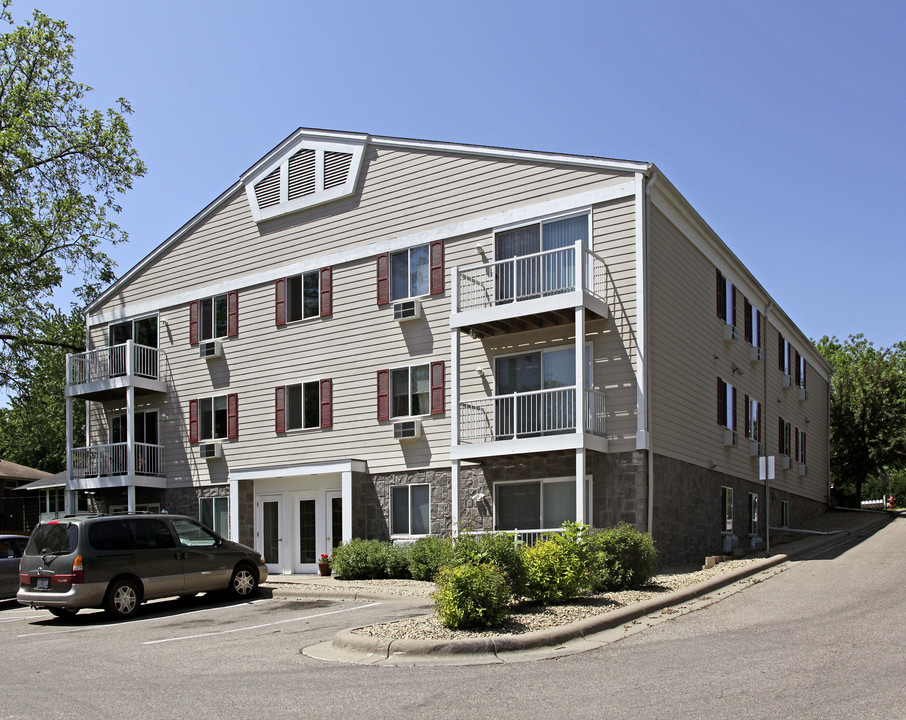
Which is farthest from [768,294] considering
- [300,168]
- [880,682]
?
[880,682]

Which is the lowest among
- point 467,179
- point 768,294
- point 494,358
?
point 494,358

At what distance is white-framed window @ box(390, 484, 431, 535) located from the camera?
20812 mm

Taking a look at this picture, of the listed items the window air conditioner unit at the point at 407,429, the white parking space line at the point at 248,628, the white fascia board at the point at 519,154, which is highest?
the white fascia board at the point at 519,154

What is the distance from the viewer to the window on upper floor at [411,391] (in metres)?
20.8

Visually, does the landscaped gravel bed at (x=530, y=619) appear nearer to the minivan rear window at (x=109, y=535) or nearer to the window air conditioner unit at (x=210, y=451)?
the minivan rear window at (x=109, y=535)

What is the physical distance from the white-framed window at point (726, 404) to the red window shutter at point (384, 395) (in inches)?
Answer: 320

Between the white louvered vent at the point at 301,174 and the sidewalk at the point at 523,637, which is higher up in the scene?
the white louvered vent at the point at 301,174

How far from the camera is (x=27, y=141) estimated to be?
30.6 m

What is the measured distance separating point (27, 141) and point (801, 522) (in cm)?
2952

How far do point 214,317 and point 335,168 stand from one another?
574 cm

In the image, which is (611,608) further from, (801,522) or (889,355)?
(889,355)

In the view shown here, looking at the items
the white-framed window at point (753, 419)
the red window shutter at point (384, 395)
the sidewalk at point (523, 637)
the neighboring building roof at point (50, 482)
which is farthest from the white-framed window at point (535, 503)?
the neighboring building roof at point (50, 482)

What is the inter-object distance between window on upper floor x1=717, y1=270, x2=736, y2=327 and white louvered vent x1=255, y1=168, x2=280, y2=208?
11953 millimetres

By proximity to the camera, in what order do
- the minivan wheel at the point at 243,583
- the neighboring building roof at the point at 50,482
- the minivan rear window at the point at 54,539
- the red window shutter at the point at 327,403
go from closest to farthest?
the minivan rear window at the point at 54,539, the minivan wheel at the point at 243,583, the red window shutter at the point at 327,403, the neighboring building roof at the point at 50,482
